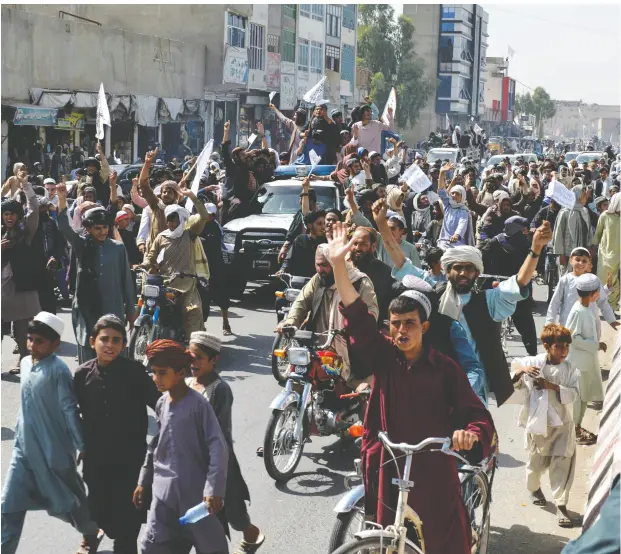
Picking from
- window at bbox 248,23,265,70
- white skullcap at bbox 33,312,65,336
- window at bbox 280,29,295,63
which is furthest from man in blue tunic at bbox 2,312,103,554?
window at bbox 280,29,295,63

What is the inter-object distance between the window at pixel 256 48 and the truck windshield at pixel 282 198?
109ft

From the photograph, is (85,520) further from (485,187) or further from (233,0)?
(233,0)

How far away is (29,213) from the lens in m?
9.42

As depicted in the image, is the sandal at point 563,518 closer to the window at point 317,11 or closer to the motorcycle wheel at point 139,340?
the motorcycle wheel at point 139,340

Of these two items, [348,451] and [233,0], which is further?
[233,0]

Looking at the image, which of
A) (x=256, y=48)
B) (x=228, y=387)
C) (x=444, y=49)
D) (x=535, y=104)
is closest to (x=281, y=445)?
(x=228, y=387)

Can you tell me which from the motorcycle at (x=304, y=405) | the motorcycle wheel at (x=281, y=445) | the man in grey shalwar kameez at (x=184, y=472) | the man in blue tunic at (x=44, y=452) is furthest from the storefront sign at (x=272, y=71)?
the man in grey shalwar kameez at (x=184, y=472)

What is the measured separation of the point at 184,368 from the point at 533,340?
654 centimetres

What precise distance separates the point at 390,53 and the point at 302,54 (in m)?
33.1

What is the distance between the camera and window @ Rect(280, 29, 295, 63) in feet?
175

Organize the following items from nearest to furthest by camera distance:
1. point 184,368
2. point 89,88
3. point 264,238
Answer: point 184,368 → point 264,238 → point 89,88

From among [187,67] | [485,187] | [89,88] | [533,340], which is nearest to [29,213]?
[533,340]

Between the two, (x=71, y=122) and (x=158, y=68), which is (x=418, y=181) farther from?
(x=158, y=68)

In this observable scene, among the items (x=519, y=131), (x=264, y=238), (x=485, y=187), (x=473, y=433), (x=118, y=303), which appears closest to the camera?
(x=473, y=433)
